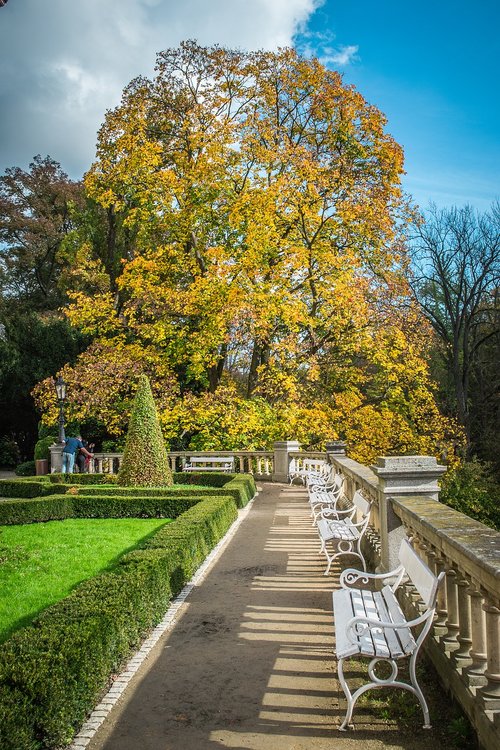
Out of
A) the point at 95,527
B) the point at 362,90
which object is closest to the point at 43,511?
the point at 95,527

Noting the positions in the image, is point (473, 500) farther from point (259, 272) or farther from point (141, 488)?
point (259, 272)

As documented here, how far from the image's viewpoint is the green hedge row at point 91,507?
531 inches

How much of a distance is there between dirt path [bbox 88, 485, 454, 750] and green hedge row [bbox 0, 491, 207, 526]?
5350mm

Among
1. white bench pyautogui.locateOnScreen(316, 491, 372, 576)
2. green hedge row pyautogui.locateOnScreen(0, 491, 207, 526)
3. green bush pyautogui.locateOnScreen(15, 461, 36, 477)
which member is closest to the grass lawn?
green hedge row pyautogui.locateOnScreen(0, 491, 207, 526)

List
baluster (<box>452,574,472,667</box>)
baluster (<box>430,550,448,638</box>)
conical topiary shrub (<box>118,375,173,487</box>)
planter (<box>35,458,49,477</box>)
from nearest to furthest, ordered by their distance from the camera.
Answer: baluster (<box>452,574,472,667</box>) → baluster (<box>430,550,448,638</box>) → conical topiary shrub (<box>118,375,173,487</box>) → planter (<box>35,458,49,477</box>)

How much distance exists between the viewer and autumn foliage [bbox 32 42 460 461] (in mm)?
→ 22016

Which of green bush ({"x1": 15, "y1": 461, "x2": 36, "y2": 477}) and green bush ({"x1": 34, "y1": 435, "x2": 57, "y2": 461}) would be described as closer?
green bush ({"x1": 34, "y1": 435, "x2": 57, "y2": 461})

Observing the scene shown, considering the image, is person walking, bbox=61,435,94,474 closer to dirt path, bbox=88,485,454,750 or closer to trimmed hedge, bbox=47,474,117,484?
trimmed hedge, bbox=47,474,117,484

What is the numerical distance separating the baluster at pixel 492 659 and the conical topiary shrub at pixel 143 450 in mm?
12787

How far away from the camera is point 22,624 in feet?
19.9

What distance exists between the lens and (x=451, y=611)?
171 inches

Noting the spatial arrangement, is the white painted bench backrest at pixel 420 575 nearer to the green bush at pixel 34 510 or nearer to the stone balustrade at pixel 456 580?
the stone balustrade at pixel 456 580

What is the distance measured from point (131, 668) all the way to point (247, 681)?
101cm

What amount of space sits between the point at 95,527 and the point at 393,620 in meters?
8.70
